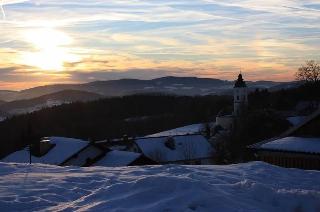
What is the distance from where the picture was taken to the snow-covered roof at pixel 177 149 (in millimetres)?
48656

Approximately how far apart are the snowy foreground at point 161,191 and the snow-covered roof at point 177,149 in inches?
1439

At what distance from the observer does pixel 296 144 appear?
1698 centimetres

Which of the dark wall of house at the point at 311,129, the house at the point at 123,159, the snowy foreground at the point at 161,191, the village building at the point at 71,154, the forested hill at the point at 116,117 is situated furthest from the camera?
the forested hill at the point at 116,117

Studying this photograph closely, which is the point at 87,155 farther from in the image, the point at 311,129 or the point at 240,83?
the point at 240,83

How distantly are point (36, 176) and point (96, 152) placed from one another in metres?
26.6

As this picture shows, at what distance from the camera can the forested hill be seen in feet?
328

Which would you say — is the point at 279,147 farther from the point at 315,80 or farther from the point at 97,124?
the point at 97,124

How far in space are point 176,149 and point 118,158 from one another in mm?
16654

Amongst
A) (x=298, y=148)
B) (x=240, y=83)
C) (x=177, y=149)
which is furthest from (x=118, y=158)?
(x=240, y=83)

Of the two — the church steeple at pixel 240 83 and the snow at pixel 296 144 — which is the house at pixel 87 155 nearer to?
the snow at pixel 296 144

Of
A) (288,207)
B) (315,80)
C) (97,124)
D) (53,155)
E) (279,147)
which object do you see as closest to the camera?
(288,207)

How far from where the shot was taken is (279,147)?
17.1 metres

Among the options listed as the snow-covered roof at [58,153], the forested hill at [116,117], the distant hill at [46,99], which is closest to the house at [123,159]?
the snow-covered roof at [58,153]

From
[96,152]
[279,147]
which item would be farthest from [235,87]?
[279,147]
